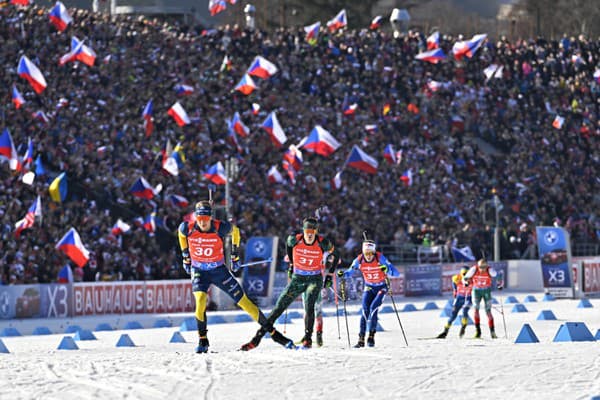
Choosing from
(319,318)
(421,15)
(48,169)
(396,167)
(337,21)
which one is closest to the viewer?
(319,318)

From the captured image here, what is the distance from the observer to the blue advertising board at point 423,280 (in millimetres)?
39562

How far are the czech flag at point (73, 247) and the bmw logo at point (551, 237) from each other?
15.3m

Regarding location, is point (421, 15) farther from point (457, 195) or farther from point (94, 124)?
point (94, 124)

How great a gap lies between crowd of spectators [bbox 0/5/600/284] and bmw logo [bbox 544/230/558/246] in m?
5.07

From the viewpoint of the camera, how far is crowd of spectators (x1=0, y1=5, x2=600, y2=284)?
36.5 meters

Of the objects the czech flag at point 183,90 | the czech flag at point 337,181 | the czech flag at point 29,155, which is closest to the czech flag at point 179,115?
the czech flag at point 183,90

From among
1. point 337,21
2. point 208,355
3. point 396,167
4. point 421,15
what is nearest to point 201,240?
point 208,355

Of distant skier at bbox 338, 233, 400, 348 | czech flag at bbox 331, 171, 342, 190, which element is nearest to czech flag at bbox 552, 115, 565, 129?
czech flag at bbox 331, 171, 342, 190

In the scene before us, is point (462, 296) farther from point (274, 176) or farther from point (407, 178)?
point (407, 178)

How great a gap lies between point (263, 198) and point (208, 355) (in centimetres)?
2569

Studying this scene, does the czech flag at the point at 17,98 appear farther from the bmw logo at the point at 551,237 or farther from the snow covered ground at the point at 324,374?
the snow covered ground at the point at 324,374

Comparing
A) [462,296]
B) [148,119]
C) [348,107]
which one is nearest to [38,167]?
[148,119]

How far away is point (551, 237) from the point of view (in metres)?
37.6

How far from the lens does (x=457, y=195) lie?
46.2 meters
